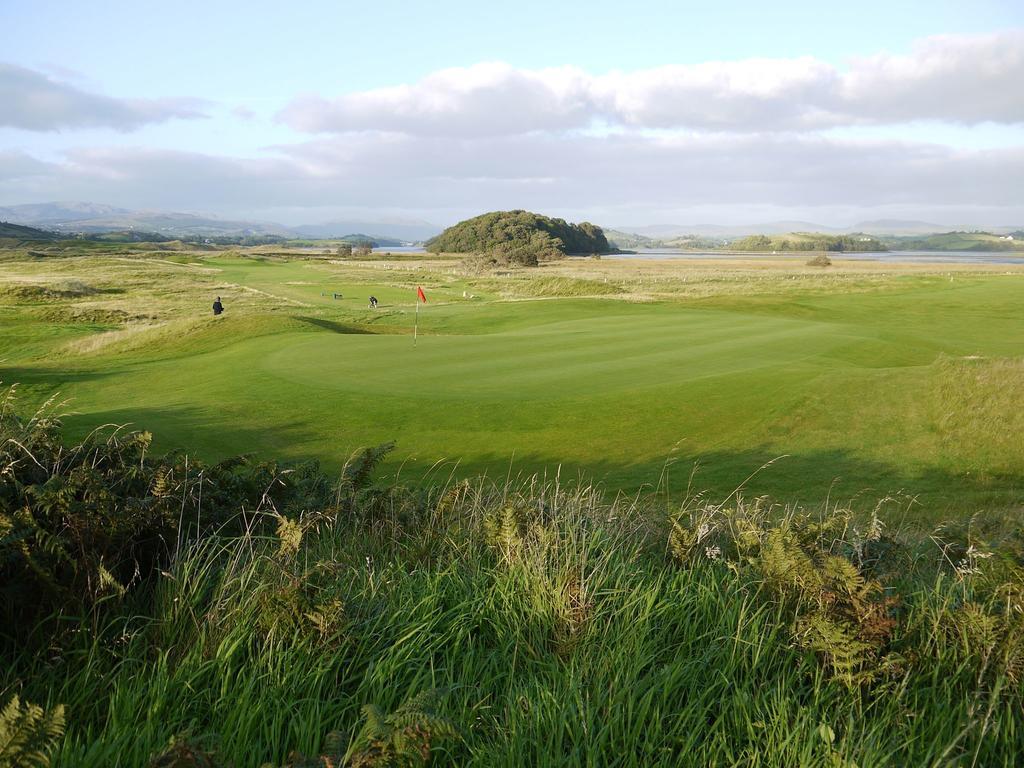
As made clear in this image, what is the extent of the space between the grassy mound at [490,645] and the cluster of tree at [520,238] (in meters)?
101

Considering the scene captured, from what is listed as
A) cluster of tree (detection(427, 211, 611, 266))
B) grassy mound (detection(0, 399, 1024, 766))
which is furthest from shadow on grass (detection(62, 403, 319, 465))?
cluster of tree (detection(427, 211, 611, 266))

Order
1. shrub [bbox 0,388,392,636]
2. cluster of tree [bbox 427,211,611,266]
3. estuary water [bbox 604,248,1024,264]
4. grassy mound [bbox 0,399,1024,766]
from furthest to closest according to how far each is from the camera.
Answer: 1. estuary water [bbox 604,248,1024,264]
2. cluster of tree [bbox 427,211,611,266]
3. shrub [bbox 0,388,392,636]
4. grassy mound [bbox 0,399,1024,766]

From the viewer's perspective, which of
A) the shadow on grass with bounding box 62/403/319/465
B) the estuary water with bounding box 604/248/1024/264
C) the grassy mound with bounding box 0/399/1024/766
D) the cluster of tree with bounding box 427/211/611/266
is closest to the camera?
the grassy mound with bounding box 0/399/1024/766

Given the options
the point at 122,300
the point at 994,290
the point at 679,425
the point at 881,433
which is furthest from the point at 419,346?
the point at 994,290

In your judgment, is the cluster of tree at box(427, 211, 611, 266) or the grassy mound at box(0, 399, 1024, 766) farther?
the cluster of tree at box(427, 211, 611, 266)

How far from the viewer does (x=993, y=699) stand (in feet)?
9.97

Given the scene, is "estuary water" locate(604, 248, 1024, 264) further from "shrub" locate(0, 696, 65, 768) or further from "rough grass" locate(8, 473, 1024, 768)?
"shrub" locate(0, 696, 65, 768)

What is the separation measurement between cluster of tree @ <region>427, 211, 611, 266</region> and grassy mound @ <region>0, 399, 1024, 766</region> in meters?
101

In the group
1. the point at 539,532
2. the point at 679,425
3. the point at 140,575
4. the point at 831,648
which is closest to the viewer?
the point at 831,648

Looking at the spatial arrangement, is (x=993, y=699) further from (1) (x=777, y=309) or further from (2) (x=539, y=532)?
→ (1) (x=777, y=309)

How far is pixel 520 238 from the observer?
129 metres

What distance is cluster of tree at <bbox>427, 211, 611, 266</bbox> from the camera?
117375mm

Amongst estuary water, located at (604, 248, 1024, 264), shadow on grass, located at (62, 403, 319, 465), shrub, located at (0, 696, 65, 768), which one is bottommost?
shadow on grass, located at (62, 403, 319, 465)

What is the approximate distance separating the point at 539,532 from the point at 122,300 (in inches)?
1924
